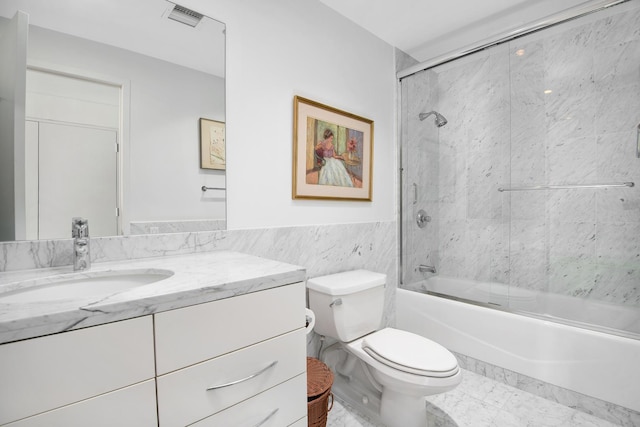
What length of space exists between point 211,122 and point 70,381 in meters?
1.08

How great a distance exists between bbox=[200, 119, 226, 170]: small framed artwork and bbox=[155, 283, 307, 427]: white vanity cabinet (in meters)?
0.74

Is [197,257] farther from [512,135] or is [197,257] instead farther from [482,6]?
[512,135]

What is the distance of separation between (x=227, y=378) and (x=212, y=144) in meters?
0.97

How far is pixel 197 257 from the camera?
1.23 m

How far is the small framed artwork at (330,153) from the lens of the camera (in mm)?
1726

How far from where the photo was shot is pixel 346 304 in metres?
1.58

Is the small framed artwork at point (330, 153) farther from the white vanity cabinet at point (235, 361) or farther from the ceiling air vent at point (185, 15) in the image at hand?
the white vanity cabinet at point (235, 361)

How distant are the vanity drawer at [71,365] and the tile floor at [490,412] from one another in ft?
4.10

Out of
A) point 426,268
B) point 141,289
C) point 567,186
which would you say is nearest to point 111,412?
point 141,289

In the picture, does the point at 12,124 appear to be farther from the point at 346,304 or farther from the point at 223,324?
the point at 346,304

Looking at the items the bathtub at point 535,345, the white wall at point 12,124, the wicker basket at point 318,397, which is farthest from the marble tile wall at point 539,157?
the white wall at point 12,124

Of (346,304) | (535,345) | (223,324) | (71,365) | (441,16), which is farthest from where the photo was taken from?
(441,16)

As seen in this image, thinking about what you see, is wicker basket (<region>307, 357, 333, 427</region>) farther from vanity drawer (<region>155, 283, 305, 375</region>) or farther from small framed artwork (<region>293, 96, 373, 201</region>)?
small framed artwork (<region>293, 96, 373, 201</region>)

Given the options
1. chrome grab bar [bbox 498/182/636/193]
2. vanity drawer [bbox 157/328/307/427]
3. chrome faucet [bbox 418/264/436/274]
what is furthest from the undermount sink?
chrome grab bar [bbox 498/182/636/193]
